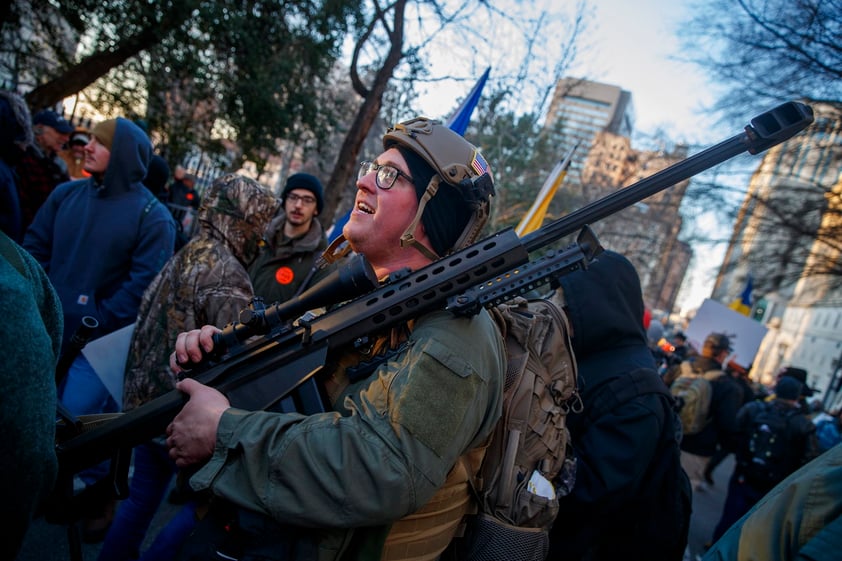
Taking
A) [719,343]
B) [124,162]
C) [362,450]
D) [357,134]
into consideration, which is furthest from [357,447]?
[357,134]

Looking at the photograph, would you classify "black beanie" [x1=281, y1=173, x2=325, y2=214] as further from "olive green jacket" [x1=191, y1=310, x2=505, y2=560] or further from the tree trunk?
the tree trunk

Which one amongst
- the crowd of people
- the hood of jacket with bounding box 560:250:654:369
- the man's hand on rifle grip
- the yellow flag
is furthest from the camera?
the yellow flag

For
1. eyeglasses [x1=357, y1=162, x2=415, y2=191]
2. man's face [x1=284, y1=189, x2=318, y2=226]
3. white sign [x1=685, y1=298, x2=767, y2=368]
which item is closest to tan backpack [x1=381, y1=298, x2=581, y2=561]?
eyeglasses [x1=357, y1=162, x2=415, y2=191]

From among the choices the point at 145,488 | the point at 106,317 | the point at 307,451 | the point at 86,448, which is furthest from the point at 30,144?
the point at 307,451

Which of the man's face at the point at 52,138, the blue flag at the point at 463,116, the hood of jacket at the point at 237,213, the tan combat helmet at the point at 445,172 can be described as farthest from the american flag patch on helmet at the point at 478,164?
the man's face at the point at 52,138

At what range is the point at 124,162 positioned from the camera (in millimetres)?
3432

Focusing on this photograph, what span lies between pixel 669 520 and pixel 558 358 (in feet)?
3.77

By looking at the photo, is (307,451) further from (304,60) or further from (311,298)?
(304,60)

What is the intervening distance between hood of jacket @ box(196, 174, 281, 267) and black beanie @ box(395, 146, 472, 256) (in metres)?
1.43

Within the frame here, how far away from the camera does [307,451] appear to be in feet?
4.37

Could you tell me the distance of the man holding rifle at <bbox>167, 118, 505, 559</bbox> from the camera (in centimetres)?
132

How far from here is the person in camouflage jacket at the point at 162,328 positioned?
2557mm

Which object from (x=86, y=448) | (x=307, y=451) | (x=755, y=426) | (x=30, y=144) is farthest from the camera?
(x=755, y=426)

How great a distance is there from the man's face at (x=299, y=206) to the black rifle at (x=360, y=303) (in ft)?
7.10
